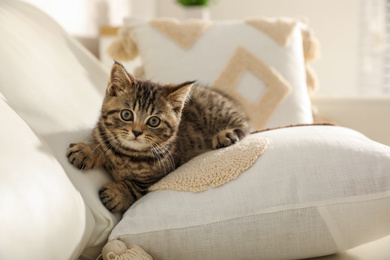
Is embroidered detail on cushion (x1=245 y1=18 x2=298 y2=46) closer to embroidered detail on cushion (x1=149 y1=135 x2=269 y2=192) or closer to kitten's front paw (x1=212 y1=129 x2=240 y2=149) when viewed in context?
kitten's front paw (x1=212 y1=129 x2=240 y2=149)

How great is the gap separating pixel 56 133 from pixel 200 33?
1095 mm

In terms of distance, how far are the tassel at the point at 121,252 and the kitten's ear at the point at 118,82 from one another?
45 cm

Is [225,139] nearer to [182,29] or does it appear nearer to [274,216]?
[274,216]

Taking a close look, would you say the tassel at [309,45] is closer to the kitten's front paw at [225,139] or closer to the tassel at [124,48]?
the tassel at [124,48]

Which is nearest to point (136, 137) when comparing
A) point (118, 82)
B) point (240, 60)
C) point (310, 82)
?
point (118, 82)

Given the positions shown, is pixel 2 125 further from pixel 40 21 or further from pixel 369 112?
pixel 369 112

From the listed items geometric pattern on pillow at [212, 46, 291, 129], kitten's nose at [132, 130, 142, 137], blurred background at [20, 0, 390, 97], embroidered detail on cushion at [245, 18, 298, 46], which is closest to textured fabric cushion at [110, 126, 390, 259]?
kitten's nose at [132, 130, 142, 137]

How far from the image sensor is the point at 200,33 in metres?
2.13

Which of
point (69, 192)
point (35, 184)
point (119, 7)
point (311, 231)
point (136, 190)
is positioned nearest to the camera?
point (35, 184)

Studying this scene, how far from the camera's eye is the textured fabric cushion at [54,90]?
1.12 meters

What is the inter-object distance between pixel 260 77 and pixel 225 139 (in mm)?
691

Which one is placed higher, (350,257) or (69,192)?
(69,192)

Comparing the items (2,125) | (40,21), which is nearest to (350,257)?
(2,125)

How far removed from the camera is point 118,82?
133 cm
